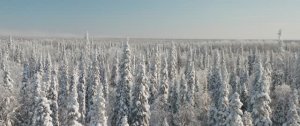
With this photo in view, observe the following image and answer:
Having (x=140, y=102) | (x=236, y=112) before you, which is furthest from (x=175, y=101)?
(x=236, y=112)

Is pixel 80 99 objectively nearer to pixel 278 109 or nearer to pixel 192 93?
pixel 192 93

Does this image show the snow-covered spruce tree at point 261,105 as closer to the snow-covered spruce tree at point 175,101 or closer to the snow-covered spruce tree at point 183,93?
the snow-covered spruce tree at point 175,101

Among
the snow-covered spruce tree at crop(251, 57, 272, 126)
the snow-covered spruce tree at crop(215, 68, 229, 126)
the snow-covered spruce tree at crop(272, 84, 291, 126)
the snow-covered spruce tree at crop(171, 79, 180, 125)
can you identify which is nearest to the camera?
the snow-covered spruce tree at crop(215, 68, 229, 126)

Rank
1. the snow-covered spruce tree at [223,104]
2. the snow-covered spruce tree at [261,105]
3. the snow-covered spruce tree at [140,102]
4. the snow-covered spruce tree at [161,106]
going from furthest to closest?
1. the snow-covered spruce tree at [161,106]
2. the snow-covered spruce tree at [261,105]
3. the snow-covered spruce tree at [140,102]
4. the snow-covered spruce tree at [223,104]

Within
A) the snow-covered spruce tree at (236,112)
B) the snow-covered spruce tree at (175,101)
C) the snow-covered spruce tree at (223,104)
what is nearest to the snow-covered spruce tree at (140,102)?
the snow-covered spruce tree at (223,104)

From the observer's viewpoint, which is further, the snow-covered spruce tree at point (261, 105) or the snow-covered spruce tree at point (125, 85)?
the snow-covered spruce tree at point (125, 85)

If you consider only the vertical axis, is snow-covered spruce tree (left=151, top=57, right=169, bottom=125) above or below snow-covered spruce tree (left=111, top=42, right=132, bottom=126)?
below

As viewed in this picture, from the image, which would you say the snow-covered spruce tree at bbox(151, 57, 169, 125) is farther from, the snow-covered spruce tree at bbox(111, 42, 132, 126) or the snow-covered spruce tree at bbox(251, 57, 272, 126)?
the snow-covered spruce tree at bbox(251, 57, 272, 126)

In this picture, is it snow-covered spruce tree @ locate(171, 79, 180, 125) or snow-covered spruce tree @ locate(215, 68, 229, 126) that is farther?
snow-covered spruce tree @ locate(171, 79, 180, 125)

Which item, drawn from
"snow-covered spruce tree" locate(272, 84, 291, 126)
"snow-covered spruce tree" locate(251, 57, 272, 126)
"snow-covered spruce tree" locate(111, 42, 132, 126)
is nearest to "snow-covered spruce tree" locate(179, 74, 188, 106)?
"snow-covered spruce tree" locate(272, 84, 291, 126)
